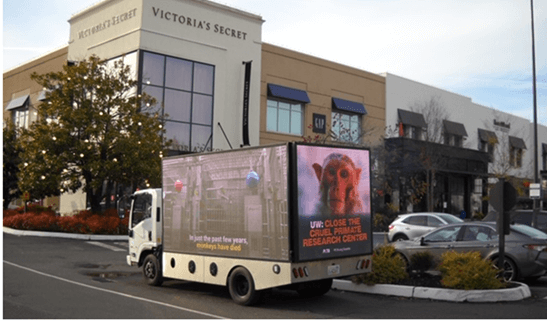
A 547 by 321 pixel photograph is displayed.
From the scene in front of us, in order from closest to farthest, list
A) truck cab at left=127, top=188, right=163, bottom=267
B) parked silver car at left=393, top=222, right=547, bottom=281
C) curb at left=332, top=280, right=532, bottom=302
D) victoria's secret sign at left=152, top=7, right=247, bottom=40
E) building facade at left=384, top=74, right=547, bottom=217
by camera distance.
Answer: curb at left=332, top=280, right=532, bottom=302 < parked silver car at left=393, top=222, right=547, bottom=281 < truck cab at left=127, top=188, right=163, bottom=267 < victoria's secret sign at left=152, top=7, right=247, bottom=40 < building facade at left=384, top=74, right=547, bottom=217

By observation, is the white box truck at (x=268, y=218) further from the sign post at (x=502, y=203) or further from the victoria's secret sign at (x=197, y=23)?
the victoria's secret sign at (x=197, y=23)

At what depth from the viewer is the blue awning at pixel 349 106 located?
4372 cm

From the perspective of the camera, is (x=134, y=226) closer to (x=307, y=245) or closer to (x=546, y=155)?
(x=307, y=245)

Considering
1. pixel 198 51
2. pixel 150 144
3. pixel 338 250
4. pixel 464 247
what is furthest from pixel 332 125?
pixel 338 250

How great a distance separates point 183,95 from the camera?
1388 inches

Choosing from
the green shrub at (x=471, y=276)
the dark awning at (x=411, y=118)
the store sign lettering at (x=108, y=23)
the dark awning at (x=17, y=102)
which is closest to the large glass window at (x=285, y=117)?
the dark awning at (x=411, y=118)

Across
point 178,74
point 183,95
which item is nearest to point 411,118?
point 183,95

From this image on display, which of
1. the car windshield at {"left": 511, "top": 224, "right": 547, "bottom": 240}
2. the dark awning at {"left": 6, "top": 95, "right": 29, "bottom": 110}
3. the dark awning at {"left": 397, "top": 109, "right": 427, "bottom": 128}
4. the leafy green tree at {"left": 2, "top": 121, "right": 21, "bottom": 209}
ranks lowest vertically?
the car windshield at {"left": 511, "top": 224, "right": 547, "bottom": 240}

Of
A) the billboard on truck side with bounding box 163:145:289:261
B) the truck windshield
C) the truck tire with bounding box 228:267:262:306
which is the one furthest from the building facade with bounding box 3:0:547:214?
the truck tire with bounding box 228:267:262:306

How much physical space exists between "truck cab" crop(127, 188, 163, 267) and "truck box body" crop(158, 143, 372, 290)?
4.16ft

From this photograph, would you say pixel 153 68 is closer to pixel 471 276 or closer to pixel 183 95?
pixel 183 95

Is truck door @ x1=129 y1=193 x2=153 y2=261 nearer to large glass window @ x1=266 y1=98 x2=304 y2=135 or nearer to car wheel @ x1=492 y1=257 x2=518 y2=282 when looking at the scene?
car wheel @ x1=492 y1=257 x2=518 y2=282

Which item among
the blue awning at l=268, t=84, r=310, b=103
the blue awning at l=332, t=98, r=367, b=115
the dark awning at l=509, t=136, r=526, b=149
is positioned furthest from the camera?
the dark awning at l=509, t=136, r=526, b=149

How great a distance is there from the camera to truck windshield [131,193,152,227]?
13938 mm
